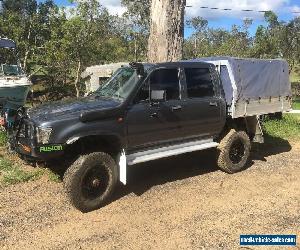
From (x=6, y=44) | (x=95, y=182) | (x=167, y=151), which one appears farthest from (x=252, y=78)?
(x=6, y=44)

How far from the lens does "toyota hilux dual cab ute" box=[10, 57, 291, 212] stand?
6.07 m

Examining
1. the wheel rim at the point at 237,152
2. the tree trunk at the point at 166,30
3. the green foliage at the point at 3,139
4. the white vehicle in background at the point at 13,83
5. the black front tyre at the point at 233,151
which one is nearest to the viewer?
the black front tyre at the point at 233,151

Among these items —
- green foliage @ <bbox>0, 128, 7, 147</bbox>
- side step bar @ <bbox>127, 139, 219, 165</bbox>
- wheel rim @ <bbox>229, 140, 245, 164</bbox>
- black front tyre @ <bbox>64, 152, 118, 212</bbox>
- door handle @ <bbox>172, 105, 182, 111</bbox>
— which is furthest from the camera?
green foliage @ <bbox>0, 128, 7, 147</bbox>

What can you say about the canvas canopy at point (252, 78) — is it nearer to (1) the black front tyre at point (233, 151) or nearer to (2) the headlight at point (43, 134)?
(1) the black front tyre at point (233, 151)

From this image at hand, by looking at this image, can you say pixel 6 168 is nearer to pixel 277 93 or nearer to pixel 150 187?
pixel 150 187

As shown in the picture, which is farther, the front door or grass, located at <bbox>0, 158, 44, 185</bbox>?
grass, located at <bbox>0, 158, 44, 185</bbox>

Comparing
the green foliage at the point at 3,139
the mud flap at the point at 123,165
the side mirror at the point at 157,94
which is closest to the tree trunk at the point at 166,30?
the green foliage at the point at 3,139

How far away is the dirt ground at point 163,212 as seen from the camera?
536 cm

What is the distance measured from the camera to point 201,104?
24.8 feet

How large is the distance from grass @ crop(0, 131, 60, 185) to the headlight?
1730 millimetres

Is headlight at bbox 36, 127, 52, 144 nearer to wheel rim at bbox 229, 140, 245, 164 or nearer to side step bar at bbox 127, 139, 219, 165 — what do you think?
side step bar at bbox 127, 139, 219, 165

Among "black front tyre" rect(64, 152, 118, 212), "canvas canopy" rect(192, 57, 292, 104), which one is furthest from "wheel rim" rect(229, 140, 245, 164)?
"black front tyre" rect(64, 152, 118, 212)

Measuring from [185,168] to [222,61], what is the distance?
2427mm

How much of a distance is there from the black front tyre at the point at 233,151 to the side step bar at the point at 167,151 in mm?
245
